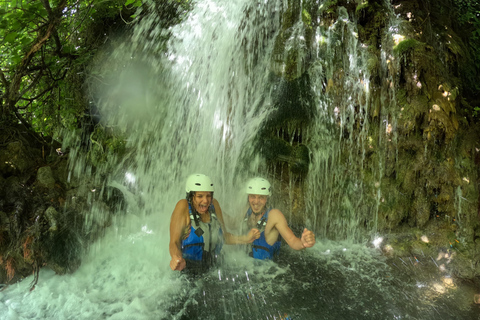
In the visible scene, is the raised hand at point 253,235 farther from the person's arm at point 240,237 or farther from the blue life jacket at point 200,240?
the blue life jacket at point 200,240

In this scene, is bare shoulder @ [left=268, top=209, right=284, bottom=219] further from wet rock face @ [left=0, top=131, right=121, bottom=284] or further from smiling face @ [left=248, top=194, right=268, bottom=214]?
wet rock face @ [left=0, top=131, right=121, bottom=284]

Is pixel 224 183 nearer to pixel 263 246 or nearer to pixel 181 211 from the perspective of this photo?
pixel 263 246

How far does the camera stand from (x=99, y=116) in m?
6.40

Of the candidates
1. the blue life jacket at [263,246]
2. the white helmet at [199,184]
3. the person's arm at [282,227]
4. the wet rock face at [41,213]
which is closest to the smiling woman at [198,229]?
the white helmet at [199,184]

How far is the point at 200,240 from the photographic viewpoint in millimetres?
3916

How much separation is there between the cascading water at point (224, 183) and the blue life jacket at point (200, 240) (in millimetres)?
278

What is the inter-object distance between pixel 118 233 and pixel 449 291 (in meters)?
5.06

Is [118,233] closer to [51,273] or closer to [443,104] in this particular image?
[51,273]

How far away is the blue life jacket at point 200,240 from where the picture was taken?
3893 millimetres

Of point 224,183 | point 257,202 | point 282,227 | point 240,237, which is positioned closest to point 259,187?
point 257,202

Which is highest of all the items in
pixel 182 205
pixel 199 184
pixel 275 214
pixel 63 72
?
pixel 63 72

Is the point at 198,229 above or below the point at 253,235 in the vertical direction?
above

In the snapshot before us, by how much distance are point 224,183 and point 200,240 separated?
6.11 ft

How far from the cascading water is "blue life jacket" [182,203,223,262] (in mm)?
278
